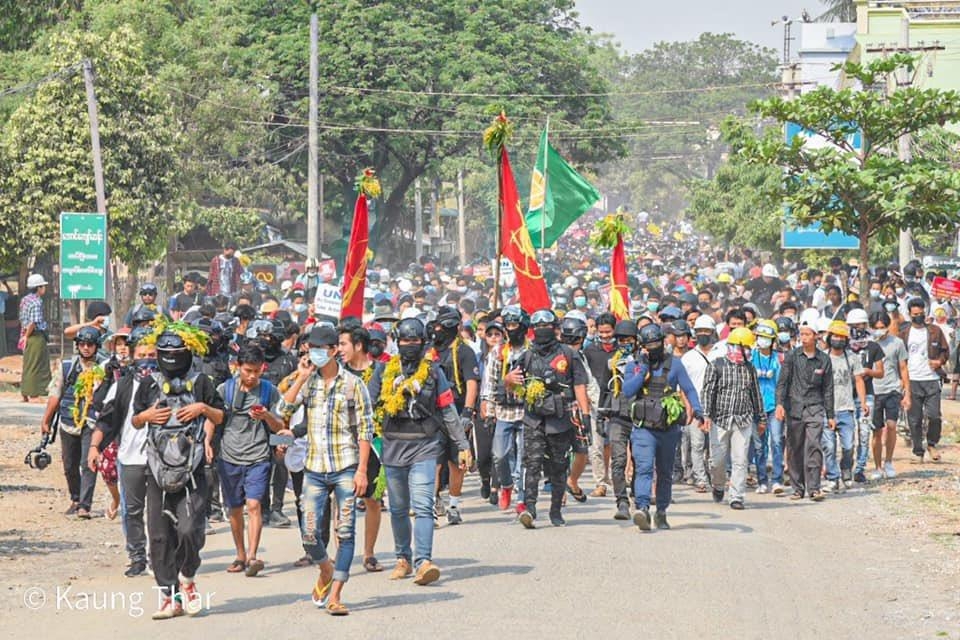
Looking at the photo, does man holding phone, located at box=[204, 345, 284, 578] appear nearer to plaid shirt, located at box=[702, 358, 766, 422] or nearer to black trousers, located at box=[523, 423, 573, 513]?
black trousers, located at box=[523, 423, 573, 513]

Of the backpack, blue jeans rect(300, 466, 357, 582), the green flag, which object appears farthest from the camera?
the green flag

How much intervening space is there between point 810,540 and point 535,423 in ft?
7.70

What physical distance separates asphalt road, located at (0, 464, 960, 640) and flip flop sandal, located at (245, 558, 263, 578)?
0.24ft

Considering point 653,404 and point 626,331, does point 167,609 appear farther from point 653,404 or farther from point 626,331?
point 626,331

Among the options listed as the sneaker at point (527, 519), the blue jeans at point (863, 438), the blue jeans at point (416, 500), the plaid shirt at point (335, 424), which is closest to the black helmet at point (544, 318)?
the sneaker at point (527, 519)

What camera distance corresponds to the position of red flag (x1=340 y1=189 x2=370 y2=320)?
1816 centimetres

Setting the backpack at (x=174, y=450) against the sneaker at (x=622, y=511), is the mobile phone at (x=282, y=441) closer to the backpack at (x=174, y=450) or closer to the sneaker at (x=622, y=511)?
the backpack at (x=174, y=450)

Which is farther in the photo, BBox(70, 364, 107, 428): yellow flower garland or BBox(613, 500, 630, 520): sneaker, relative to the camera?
BBox(613, 500, 630, 520): sneaker

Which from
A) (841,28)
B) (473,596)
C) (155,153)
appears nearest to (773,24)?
(841,28)

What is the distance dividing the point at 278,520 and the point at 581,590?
4.08 m

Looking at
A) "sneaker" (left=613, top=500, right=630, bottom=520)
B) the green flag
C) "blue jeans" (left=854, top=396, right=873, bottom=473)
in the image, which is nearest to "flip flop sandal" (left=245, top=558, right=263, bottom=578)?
"sneaker" (left=613, top=500, right=630, bottom=520)

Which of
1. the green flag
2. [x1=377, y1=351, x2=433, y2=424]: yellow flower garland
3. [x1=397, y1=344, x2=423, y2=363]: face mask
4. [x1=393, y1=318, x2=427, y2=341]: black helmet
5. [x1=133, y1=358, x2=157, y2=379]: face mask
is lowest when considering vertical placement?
[x1=377, y1=351, x2=433, y2=424]: yellow flower garland

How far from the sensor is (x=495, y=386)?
13.7m

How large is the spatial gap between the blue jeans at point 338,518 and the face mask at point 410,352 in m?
1.22
